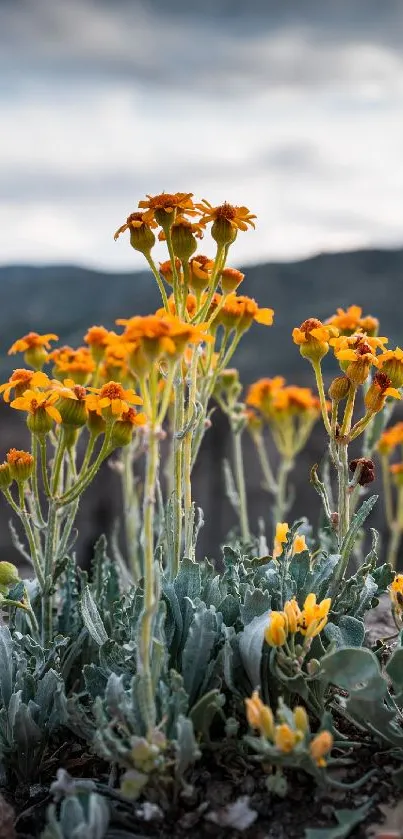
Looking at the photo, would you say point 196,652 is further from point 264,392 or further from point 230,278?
point 264,392

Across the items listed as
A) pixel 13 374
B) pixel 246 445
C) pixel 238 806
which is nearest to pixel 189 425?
pixel 13 374

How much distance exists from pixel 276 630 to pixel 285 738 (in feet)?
0.59

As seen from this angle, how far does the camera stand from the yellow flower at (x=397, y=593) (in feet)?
5.56

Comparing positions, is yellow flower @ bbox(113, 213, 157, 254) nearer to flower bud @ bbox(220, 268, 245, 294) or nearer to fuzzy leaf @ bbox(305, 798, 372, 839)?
flower bud @ bbox(220, 268, 245, 294)

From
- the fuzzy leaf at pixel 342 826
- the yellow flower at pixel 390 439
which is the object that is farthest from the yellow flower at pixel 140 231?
the yellow flower at pixel 390 439

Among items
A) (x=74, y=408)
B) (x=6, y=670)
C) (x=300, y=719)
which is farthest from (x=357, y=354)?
(x=6, y=670)

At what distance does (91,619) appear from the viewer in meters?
1.76

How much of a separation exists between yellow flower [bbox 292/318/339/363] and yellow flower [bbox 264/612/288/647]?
0.61 metres

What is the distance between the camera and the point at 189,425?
5.45 ft

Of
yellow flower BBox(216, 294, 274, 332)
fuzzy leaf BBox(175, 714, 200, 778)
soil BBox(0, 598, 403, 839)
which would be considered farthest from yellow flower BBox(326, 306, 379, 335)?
fuzzy leaf BBox(175, 714, 200, 778)

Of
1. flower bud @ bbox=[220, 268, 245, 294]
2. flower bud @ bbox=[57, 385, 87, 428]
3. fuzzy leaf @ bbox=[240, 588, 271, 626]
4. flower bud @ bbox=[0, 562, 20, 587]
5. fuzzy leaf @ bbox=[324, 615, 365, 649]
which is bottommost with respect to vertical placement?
fuzzy leaf @ bbox=[324, 615, 365, 649]

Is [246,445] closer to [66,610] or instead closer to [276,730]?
[66,610]

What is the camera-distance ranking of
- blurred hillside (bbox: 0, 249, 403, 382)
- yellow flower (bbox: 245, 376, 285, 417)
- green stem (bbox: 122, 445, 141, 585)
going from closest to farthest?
green stem (bbox: 122, 445, 141, 585) < yellow flower (bbox: 245, 376, 285, 417) < blurred hillside (bbox: 0, 249, 403, 382)

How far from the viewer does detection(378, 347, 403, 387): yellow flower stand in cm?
176
